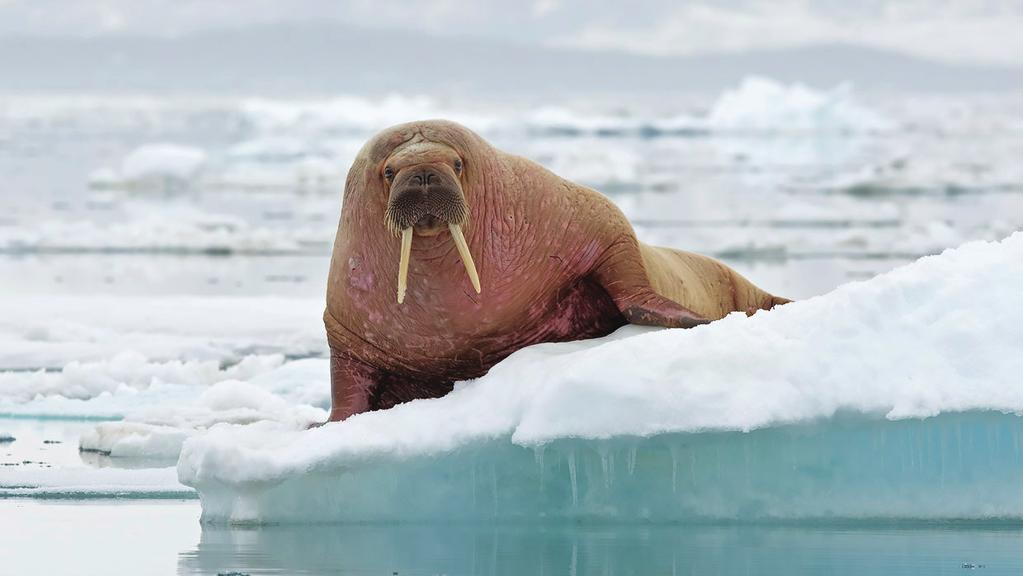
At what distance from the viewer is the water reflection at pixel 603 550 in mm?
4191

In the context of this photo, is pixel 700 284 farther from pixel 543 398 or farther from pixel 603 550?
pixel 603 550

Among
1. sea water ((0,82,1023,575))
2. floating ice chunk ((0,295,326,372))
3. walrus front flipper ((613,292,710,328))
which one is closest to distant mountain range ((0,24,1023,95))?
sea water ((0,82,1023,575))

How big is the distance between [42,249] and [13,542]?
37.3 feet

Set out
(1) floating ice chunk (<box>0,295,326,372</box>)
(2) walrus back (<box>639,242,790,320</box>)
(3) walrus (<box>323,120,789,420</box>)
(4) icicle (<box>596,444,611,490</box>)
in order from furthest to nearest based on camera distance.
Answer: (1) floating ice chunk (<box>0,295,326,372</box>), (2) walrus back (<box>639,242,790,320</box>), (3) walrus (<box>323,120,789,420</box>), (4) icicle (<box>596,444,611,490</box>)

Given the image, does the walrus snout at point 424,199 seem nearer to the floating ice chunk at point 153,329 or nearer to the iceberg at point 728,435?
the iceberg at point 728,435

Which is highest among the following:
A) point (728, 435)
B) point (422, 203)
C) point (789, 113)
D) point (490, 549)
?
point (789, 113)

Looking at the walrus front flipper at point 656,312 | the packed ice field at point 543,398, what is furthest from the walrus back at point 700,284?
the packed ice field at point 543,398

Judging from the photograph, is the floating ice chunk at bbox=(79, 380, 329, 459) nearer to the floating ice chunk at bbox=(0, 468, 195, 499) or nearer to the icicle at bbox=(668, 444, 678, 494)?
the floating ice chunk at bbox=(0, 468, 195, 499)

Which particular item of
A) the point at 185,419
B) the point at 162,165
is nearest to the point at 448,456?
the point at 185,419

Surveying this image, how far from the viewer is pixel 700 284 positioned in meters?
6.71

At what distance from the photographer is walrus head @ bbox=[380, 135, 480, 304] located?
16.5ft

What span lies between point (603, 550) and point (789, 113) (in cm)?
3701

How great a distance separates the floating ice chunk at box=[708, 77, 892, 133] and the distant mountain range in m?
87.3

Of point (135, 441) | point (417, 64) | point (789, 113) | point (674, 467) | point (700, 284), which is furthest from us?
point (417, 64)
